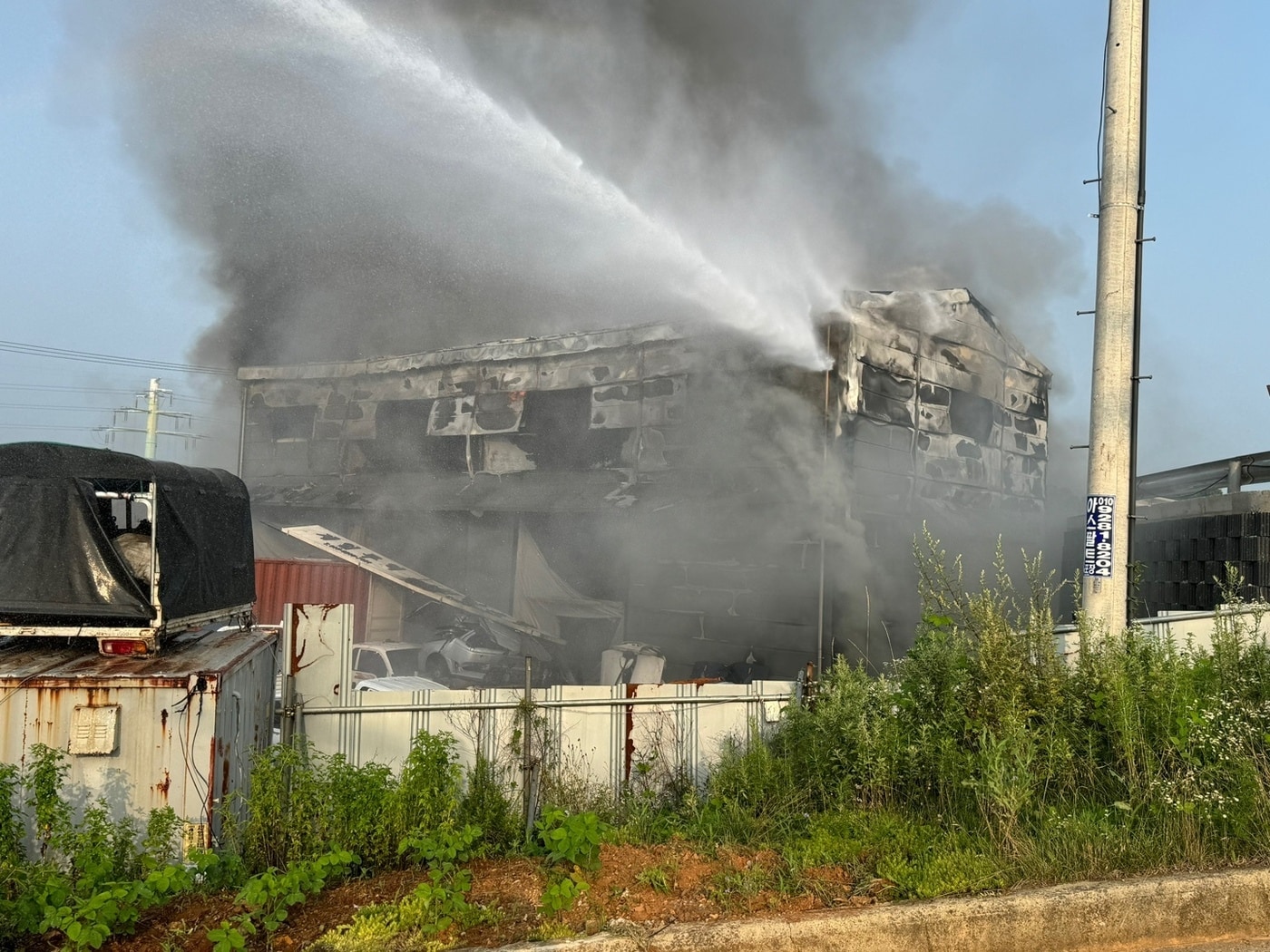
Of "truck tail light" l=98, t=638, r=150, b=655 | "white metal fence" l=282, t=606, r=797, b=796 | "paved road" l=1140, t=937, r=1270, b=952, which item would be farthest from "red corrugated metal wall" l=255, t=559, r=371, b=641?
"paved road" l=1140, t=937, r=1270, b=952

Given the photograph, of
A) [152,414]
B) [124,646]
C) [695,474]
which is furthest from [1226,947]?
[152,414]

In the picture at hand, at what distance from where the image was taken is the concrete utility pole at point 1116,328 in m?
6.70

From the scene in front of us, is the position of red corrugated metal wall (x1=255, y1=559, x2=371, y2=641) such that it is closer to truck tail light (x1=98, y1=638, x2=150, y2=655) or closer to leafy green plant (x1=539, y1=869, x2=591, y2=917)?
truck tail light (x1=98, y1=638, x2=150, y2=655)

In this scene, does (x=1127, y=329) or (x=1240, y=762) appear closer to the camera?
(x=1240, y=762)

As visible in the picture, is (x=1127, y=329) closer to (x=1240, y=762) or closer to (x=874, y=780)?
(x=1240, y=762)

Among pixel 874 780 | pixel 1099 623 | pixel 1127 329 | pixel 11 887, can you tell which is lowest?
pixel 11 887

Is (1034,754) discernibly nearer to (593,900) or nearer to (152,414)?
(593,900)

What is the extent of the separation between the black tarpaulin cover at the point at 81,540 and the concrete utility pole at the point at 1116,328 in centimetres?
623

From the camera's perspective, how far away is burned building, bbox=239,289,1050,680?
48.4 feet

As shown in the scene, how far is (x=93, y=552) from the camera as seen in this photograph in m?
6.40

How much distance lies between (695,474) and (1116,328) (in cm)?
992

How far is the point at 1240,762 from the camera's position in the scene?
481 centimetres

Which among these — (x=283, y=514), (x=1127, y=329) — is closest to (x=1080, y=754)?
(x=1127, y=329)

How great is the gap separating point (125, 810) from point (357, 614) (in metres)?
12.9
